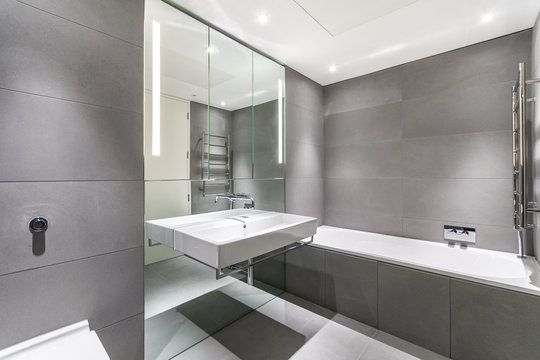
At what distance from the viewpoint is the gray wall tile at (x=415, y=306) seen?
1.78 metres

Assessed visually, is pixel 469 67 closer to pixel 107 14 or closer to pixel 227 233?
pixel 227 233

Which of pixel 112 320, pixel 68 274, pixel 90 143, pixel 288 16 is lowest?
pixel 112 320

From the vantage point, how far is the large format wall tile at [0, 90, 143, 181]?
111cm

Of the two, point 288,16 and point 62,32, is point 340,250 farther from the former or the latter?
point 62,32

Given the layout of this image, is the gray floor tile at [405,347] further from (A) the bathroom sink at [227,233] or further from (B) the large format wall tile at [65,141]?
(B) the large format wall tile at [65,141]

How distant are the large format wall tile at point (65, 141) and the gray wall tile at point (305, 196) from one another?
1734 mm

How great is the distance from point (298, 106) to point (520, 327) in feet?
8.88

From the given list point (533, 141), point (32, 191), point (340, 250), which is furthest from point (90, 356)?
point (533, 141)

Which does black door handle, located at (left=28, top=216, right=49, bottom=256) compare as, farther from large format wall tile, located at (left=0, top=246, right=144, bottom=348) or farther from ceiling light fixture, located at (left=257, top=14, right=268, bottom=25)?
ceiling light fixture, located at (left=257, top=14, right=268, bottom=25)

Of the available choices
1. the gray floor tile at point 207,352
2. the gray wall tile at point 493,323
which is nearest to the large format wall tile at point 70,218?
the gray floor tile at point 207,352

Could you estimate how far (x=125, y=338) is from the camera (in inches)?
57.1

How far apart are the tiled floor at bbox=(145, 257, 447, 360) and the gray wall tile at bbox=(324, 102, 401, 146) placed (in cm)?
209

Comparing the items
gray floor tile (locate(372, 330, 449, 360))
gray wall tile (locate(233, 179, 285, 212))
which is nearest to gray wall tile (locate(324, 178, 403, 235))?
gray wall tile (locate(233, 179, 285, 212))

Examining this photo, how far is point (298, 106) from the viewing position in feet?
9.81
